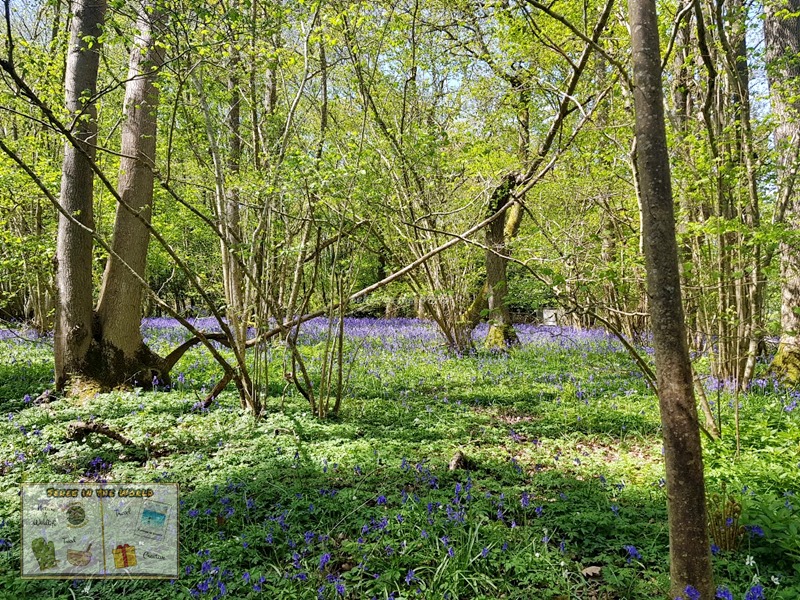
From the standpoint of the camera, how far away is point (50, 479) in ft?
10.9

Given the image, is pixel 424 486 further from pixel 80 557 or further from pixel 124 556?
pixel 80 557

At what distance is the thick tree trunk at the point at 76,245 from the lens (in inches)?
212

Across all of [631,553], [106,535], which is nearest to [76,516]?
[106,535]

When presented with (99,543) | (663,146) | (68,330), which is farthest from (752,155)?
(68,330)

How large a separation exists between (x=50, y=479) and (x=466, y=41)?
30.3 feet

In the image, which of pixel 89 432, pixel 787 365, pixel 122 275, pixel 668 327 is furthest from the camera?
pixel 787 365

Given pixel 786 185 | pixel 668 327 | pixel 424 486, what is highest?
pixel 786 185

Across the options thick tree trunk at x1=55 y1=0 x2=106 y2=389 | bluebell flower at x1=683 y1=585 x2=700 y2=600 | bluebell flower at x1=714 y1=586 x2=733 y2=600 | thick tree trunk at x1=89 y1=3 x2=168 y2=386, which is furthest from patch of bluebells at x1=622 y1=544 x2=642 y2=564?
thick tree trunk at x1=55 y1=0 x2=106 y2=389

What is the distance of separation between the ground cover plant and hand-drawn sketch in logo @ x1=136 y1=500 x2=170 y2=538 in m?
0.21

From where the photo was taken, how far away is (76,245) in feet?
18.0

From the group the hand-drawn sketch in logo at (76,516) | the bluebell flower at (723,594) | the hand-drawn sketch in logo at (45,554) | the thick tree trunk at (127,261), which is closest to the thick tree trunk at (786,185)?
the bluebell flower at (723,594)

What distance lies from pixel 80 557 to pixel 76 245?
14.1ft

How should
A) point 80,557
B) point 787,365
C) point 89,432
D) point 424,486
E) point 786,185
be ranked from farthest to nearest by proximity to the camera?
point 787,365
point 786,185
point 89,432
point 424,486
point 80,557

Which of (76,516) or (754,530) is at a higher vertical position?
(76,516)
